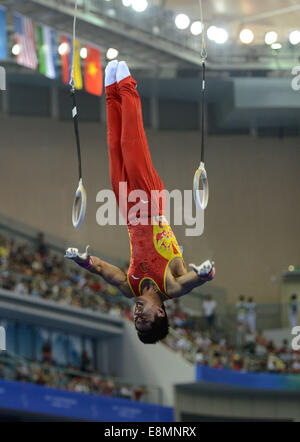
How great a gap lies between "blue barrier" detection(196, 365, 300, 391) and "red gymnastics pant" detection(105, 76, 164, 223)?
1282 cm

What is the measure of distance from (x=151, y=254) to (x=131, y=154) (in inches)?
41.5

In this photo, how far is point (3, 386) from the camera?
56.7 feet

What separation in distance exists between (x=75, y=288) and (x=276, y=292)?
8157 mm

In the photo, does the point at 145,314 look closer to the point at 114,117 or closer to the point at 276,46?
the point at 114,117

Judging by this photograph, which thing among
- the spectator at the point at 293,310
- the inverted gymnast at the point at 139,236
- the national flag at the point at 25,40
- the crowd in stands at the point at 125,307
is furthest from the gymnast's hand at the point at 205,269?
the spectator at the point at 293,310

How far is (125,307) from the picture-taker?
2230 centimetres

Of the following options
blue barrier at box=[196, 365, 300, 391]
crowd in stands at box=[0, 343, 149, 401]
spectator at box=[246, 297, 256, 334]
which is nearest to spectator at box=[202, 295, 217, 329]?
spectator at box=[246, 297, 256, 334]

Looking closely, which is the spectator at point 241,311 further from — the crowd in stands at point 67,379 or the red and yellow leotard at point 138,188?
the red and yellow leotard at point 138,188

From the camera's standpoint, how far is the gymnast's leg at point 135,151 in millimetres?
8883

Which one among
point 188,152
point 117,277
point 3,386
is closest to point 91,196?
point 188,152

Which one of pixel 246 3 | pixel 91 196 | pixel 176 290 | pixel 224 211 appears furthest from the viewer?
pixel 224 211

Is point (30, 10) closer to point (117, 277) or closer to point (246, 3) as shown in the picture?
point (246, 3)

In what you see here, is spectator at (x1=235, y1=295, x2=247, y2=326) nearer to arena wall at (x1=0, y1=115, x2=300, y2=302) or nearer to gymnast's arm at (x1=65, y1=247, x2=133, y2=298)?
arena wall at (x1=0, y1=115, x2=300, y2=302)

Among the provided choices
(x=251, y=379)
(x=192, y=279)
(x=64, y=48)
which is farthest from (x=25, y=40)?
(x=192, y=279)
